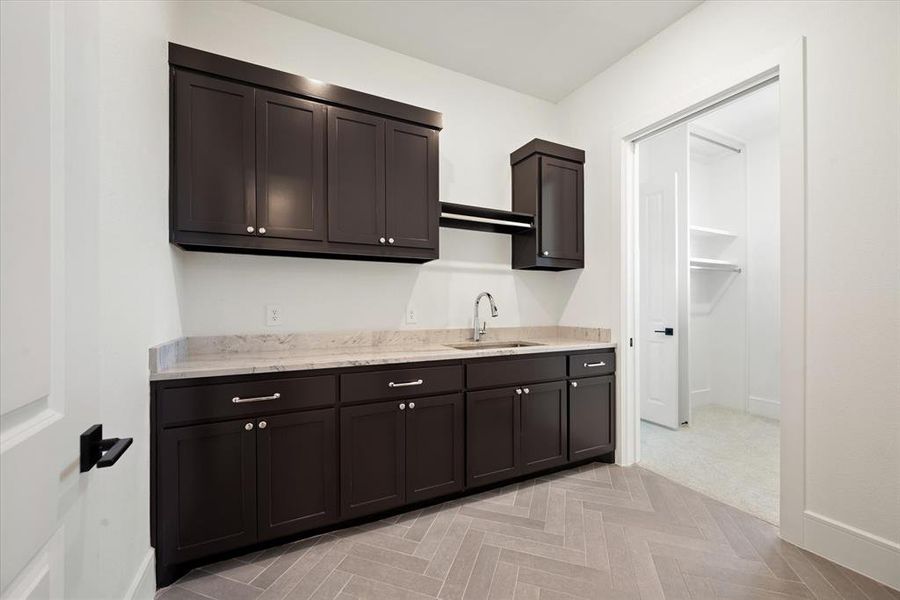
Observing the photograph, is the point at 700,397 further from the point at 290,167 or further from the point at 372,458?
the point at 290,167

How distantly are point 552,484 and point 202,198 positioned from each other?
2769 millimetres

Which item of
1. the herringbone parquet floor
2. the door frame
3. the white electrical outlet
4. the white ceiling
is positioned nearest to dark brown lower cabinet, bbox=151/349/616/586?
the herringbone parquet floor

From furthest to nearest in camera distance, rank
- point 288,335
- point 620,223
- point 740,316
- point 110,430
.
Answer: point 740,316, point 620,223, point 288,335, point 110,430

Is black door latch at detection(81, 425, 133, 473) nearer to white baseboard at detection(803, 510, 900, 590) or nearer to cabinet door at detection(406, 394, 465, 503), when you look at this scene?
cabinet door at detection(406, 394, 465, 503)

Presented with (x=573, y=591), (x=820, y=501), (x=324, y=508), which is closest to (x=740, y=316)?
(x=820, y=501)

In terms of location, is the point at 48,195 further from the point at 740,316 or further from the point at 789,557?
the point at 740,316

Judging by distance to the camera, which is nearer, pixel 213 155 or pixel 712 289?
pixel 213 155

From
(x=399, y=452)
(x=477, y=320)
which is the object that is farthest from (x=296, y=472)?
(x=477, y=320)

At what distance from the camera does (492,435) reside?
2416mm

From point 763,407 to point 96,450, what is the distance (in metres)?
5.44

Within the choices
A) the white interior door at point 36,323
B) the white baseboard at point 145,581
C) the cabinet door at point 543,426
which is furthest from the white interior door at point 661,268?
the white interior door at point 36,323

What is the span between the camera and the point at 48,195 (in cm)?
66

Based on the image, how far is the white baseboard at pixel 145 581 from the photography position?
1391 mm

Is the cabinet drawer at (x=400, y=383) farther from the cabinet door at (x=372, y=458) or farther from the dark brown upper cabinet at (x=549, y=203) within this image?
the dark brown upper cabinet at (x=549, y=203)
